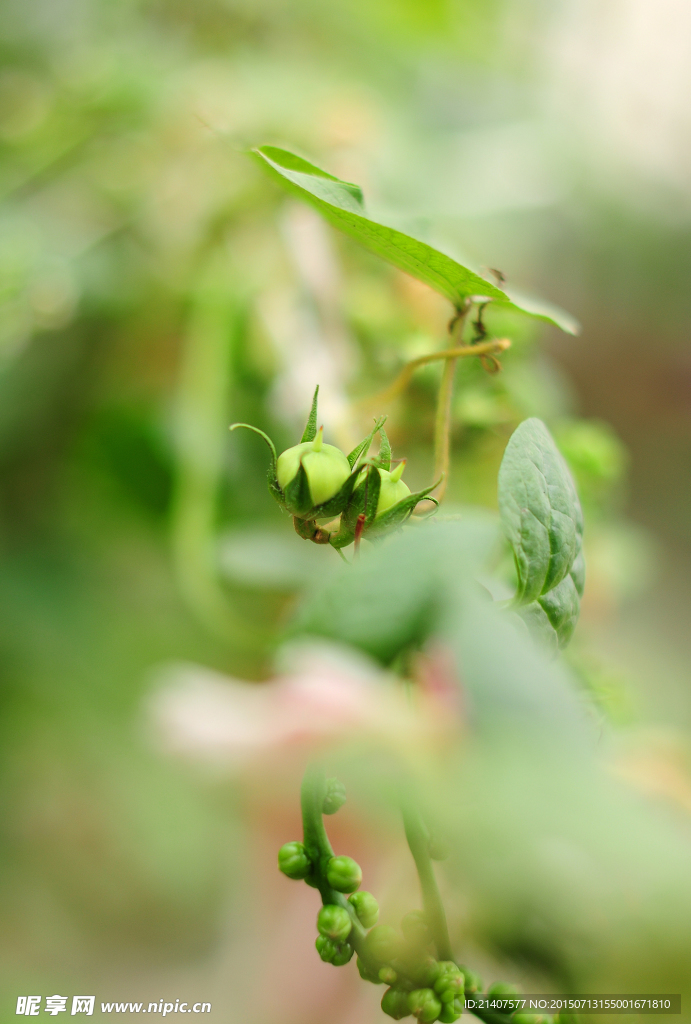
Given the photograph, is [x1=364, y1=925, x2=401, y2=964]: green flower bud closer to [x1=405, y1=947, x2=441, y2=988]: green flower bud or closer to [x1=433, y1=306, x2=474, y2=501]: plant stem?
[x1=405, y1=947, x2=441, y2=988]: green flower bud

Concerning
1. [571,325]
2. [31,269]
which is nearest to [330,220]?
[571,325]

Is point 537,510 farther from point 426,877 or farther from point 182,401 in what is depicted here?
point 182,401

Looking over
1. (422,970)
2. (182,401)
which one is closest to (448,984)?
(422,970)

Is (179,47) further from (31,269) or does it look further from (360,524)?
(360,524)

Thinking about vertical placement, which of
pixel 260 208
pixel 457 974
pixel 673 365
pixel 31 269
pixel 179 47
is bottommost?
pixel 457 974

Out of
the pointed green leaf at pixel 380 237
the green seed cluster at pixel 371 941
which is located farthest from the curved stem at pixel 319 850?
the pointed green leaf at pixel 380 237
